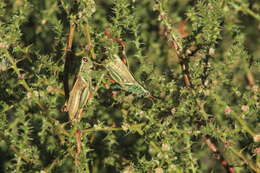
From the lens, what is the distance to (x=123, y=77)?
0.69 m

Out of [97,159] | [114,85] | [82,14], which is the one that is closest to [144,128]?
[114,85]

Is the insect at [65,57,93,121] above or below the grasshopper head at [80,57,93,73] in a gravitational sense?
below

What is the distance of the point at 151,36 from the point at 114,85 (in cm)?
49

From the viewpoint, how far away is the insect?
676mm

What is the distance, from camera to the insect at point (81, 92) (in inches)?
26.6

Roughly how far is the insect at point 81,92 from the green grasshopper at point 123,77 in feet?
0.12

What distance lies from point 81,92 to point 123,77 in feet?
0.22

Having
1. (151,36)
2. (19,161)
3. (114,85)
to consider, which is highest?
(151,36)

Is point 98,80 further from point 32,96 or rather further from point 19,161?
point 19,161

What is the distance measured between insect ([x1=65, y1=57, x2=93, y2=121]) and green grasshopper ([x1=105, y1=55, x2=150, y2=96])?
0.12ft

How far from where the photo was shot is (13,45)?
73 centimetres

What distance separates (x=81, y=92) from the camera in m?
0.69

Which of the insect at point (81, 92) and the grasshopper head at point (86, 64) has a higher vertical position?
the grasshopper head at point (86, 64)

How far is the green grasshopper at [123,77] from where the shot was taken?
2.27ft
